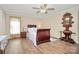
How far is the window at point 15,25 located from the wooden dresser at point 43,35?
0.46 meters

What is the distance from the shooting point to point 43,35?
240 centimetres

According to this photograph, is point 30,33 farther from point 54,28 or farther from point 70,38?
point 70,38

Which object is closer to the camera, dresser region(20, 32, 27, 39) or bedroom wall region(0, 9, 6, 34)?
bedroom wall region(0, 9, 6, 34)

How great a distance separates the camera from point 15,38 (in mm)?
2242

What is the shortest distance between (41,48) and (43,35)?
339 millimetres

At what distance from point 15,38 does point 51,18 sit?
89 cm

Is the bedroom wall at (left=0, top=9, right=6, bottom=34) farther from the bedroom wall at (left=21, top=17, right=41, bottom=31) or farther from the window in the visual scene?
the bedroom wall at (left=21, top=17, right=41, bottom=31)

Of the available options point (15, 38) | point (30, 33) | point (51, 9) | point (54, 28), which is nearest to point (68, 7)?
point (51, 9)

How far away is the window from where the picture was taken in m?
2.22

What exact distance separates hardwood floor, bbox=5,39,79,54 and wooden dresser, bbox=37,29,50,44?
0.31 ft

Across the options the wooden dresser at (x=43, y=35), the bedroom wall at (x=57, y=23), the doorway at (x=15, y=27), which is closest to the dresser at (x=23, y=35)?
the doorway at (x=15, y=27)

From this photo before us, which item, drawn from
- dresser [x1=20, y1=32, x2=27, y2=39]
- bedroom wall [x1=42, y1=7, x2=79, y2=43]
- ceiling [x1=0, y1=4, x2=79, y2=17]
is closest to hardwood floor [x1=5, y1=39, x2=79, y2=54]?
dresser [x1=20, y1=32, x2=27, y2=39]

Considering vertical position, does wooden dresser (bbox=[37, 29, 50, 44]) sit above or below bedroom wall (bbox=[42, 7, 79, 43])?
below

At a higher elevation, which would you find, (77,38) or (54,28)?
(54,28)
